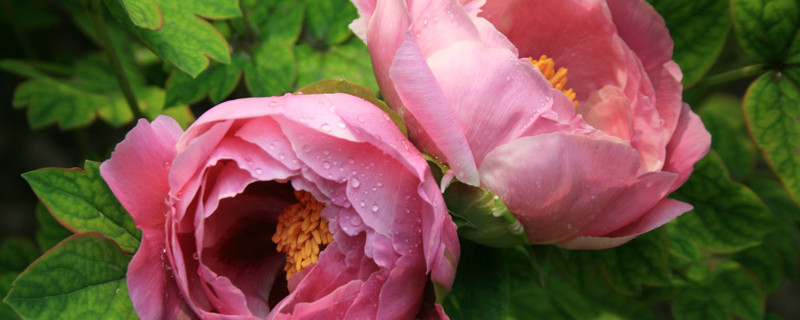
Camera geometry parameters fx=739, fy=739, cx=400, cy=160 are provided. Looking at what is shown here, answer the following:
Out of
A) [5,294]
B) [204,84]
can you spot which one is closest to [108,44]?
[204,84]

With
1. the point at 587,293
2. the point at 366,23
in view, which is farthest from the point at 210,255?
the point at 587,293

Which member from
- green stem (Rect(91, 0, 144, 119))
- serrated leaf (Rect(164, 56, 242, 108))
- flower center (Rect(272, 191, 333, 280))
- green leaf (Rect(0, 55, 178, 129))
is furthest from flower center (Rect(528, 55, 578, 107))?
green leaf (Rect(0, 55, 178, 129))

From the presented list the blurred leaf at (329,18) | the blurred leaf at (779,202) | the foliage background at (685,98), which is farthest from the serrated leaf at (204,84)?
the blurred leaf at (779,202)

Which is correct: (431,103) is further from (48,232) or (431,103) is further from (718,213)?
(48,232)

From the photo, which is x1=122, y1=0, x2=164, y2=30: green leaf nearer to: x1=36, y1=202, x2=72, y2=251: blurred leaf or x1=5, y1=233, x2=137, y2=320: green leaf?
x1=5, y1=233, x2=137, y2=320: green leaf

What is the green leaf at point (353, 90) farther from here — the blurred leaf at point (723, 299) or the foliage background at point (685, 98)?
the blurred leaf at point (723, 299)
